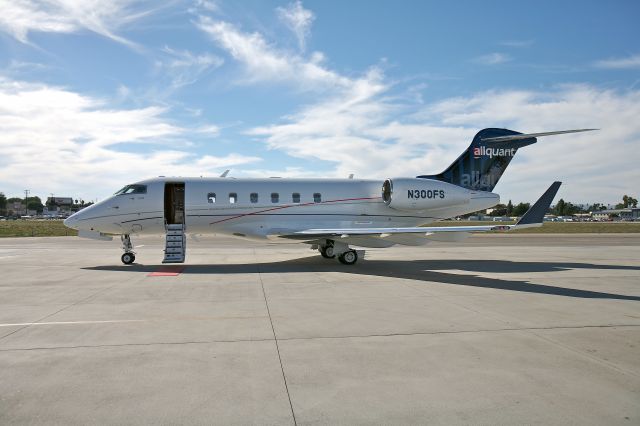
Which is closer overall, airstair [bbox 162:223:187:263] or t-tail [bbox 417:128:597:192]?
airstair [bbox 162:223:187:263]

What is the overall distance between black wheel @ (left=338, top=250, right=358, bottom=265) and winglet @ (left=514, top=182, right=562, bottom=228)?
17.6 feet

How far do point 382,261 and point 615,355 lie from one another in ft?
39.9

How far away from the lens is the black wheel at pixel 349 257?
16078 millimetres

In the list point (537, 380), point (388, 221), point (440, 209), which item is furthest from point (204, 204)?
point (537, 380)

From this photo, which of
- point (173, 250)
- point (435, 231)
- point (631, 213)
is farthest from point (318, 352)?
point (631, 213)

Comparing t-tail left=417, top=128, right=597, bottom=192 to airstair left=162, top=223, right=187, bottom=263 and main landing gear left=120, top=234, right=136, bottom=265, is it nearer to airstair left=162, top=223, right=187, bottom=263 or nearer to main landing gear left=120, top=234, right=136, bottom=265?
airstair left=162, top=223, right=187, bottom=263

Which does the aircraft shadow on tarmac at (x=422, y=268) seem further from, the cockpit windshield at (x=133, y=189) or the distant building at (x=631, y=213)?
the distant building at (x=631, y=213)

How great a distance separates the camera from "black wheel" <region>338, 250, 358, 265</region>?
16.1 meters

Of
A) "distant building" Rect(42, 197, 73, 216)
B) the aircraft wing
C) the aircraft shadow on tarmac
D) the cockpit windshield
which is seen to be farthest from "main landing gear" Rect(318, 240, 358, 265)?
"distant building" Rect(42, 197, 73, 216)

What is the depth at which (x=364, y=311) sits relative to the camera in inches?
320

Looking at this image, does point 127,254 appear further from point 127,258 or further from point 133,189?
point 133,189

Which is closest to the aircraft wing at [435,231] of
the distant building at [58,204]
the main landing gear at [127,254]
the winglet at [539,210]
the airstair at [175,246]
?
the winglet at [539,210]

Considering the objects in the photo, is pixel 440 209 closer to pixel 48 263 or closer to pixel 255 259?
pixel 255 259

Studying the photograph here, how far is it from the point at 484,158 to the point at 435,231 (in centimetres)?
594
